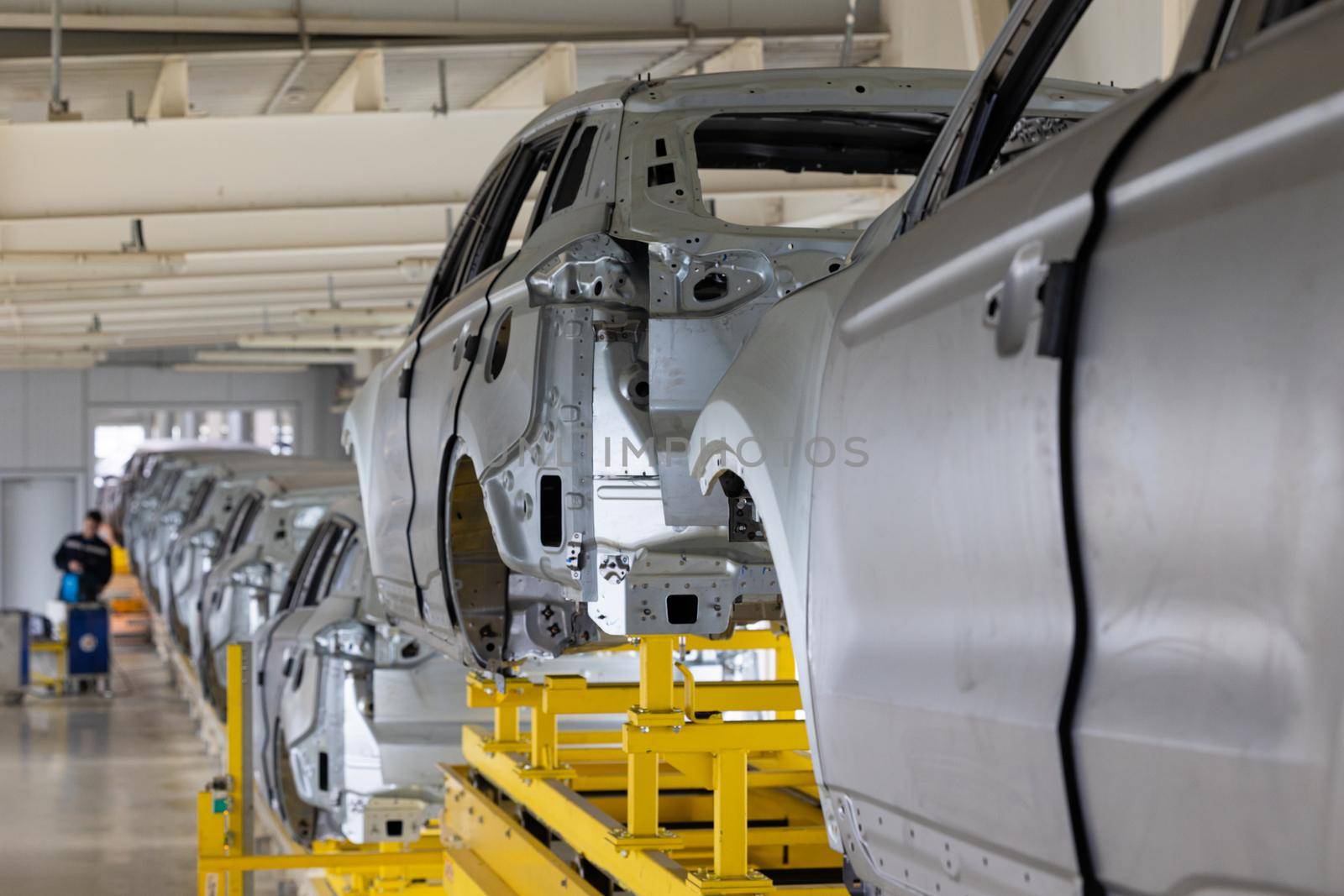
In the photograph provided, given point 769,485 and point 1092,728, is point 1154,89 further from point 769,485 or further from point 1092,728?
point 769,485

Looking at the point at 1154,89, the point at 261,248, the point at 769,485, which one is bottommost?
the point at 769,485

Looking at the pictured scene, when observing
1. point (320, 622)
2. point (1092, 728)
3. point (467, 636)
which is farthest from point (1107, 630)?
point (320, 622)

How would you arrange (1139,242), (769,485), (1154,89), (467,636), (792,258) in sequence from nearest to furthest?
(1139,242) < (1154,89) < (769,485) < (792,258) < (467,636)

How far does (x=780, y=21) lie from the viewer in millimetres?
→ 10117

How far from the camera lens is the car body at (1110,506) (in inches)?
52.3

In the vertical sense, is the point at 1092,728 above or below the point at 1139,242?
below

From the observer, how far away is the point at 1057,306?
164cm

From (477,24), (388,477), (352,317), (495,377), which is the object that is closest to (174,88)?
(477,24)

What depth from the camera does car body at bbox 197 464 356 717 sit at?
37.8ft

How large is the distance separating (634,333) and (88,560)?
17.0 meters

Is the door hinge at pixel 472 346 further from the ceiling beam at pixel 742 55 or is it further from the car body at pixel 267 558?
the car body at pixel 267 558

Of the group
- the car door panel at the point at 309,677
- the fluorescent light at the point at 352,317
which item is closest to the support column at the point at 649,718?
the car door panel at the point at 309,677

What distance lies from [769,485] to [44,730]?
15454mm

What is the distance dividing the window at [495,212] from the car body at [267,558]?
240 inches
